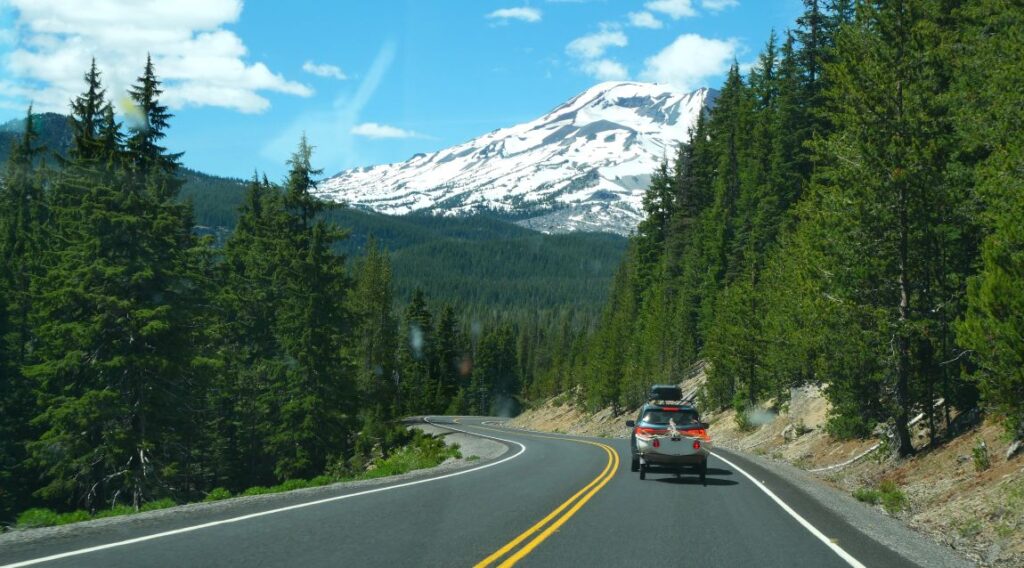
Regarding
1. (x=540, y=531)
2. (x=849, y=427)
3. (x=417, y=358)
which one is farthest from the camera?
(x=417, y=358)

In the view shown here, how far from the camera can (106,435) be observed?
1066 inches

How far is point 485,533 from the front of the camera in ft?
35.2

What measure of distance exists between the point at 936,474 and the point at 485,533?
1243 cm

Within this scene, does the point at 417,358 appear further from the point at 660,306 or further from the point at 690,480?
the point at 690,480

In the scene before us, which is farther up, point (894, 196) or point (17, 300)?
point (894, 196)

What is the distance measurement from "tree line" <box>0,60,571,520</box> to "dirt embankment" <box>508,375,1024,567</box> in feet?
66.2

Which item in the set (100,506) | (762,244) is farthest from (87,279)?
(762,244)

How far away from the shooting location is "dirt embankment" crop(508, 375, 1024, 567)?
38.8 feet

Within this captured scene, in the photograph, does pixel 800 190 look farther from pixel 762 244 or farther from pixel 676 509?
pixel 676 509

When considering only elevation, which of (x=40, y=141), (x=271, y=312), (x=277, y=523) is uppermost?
(x=40, y=141)

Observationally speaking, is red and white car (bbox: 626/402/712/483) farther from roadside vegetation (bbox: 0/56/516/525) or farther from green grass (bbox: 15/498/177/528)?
green grass (bbox: 15/498/177/528)

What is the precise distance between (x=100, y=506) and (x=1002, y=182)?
99.5 ft

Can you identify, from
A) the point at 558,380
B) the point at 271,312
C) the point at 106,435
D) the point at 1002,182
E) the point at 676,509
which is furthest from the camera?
the point at 558,380

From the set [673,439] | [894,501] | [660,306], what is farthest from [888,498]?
[660,306]
